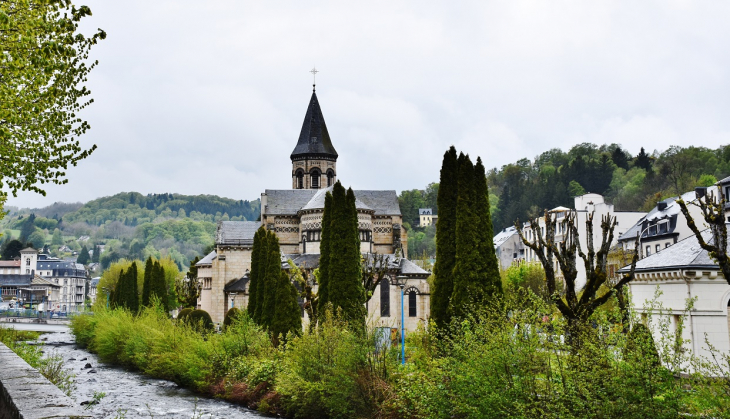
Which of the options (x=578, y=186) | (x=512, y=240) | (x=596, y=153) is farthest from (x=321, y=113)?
(x=596, y=153)

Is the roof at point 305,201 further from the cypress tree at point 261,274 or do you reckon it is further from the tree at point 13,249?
the tree at point 13,249

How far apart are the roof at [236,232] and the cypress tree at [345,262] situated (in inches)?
1144

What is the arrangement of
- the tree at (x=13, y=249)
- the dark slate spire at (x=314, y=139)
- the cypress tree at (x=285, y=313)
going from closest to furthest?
1. the cypress tree at (x=285, y=313)
2. the dark slate spire at (x=314, y=139)
3. the tree at (x=13, y=249)

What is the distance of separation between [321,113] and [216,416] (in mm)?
50620

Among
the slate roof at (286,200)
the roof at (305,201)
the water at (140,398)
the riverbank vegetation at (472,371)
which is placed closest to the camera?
the riverbank vegetation at (472,371)

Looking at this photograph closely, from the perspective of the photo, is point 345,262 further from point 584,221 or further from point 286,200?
point 584,221

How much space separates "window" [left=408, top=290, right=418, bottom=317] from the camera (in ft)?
148

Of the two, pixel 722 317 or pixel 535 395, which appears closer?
pixel 535 395

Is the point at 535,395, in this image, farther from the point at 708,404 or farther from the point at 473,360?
the point at 708,404

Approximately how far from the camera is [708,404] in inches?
340

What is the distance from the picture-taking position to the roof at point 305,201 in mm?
55594

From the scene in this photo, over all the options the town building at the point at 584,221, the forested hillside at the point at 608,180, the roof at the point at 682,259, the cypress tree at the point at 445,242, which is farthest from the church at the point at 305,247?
the forested hillside at the point at 608,180

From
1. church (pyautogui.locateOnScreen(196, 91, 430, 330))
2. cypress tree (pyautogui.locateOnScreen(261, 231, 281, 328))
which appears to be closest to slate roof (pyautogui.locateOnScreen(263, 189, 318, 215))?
church (pyautogui.locateOnScreen(196, 91, 430, 330))

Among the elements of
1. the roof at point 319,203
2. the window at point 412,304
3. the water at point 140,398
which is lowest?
the water at point 140,398
